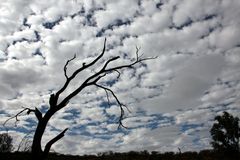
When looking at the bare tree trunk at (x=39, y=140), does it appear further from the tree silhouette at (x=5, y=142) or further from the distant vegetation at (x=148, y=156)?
the tree silhouette at (x=5, y=142)

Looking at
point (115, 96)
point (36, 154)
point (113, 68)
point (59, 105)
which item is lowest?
point (36, 154)

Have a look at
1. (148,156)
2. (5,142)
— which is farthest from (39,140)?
(5,142)

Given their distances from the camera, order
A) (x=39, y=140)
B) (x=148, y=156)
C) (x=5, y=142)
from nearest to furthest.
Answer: (x=39, y=140)
(x=148, y=156)
(x=5, y=142)

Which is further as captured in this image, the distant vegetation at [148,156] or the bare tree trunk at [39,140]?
the distant vegetation at [148,156]

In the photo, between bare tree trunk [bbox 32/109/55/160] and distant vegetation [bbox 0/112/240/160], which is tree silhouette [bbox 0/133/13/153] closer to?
distant vegetation [bbox 0/112/240/160]

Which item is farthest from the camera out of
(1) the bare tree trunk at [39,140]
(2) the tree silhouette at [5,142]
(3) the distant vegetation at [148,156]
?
(2) the tree silhouette at [5,142]

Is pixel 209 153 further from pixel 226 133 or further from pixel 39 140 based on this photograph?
pixel 39 140

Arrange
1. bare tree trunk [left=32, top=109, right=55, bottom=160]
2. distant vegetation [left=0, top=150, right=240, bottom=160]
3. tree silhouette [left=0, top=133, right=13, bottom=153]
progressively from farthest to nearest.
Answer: tree silhouette [left=0, top=133, right=13, bottom=153] → distant vegetation [left=0, top=150, right=240, bottom=160] → bare tree trunk [left=32, top=109, right=55, bottom=160]

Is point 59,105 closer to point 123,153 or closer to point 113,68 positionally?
point 113,68

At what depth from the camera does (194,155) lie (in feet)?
89.0

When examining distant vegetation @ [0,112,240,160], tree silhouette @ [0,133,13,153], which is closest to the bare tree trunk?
distant vegetation @ [0,112,240,160]

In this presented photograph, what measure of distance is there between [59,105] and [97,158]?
16.7m

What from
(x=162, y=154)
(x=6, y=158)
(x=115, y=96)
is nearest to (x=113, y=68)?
(x=115, y=96)

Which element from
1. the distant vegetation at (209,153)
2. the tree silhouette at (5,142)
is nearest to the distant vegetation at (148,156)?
the distant vegetation at (209,153)
